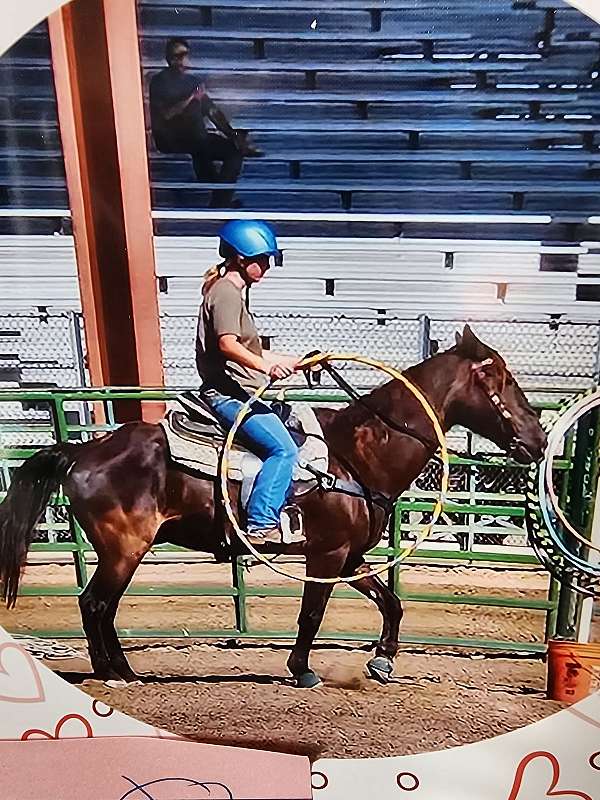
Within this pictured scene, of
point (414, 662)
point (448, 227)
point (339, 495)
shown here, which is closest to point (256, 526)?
point (339, 495)

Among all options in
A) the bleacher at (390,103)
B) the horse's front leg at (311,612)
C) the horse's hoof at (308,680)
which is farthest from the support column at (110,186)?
the horse's hoof at (308,680)

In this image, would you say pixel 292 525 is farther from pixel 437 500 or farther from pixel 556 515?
pixel 556 515

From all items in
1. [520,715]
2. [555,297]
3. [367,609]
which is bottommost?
[520,715]

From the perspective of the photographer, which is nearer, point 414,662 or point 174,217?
point 174,217

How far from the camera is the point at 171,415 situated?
876 mm

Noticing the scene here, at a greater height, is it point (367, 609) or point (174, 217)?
point (174, 217)

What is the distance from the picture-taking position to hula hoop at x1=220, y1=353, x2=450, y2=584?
2.79 ft

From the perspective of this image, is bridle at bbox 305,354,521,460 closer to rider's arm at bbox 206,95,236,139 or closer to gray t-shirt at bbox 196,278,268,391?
gray t-shirt at bbox 196,278,268,391

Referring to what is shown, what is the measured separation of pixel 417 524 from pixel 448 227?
0.30m

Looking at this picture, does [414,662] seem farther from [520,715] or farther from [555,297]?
[555,297]

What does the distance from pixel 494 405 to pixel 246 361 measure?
0.25 metres

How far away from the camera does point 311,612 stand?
3.01 ft

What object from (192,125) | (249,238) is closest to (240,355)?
(249,238)

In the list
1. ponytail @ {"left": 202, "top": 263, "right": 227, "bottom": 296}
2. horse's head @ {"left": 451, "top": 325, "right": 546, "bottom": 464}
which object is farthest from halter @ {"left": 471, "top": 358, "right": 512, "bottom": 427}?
ponytail @ {"left": 202, "top": 263, "right": 227, "bottom": 296}
